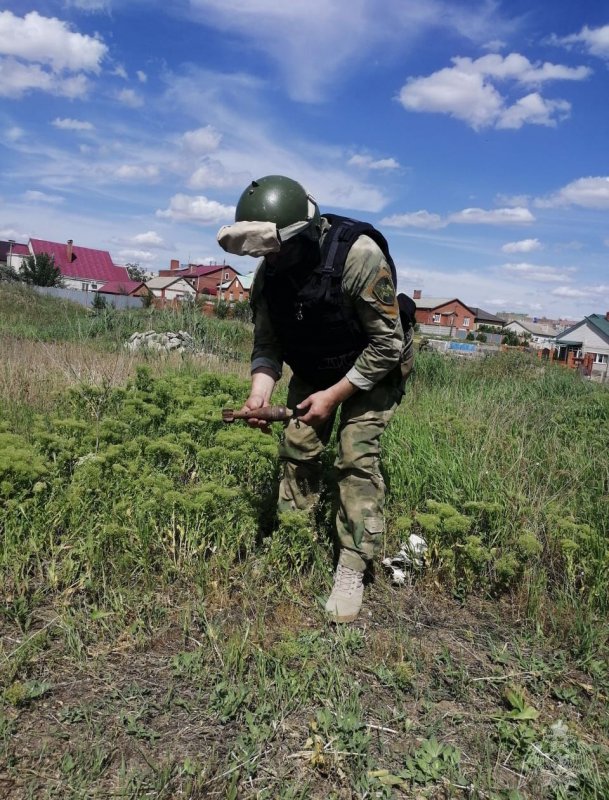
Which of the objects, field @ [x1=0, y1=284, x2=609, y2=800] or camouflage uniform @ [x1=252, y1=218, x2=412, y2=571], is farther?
camouflage uniform @ [x1=252, y1=218, x2=412, y2=571]

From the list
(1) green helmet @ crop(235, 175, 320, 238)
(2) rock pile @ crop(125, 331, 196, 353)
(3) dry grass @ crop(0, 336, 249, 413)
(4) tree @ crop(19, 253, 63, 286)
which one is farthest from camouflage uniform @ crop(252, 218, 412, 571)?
(4) tree @ crop(19, 253, 63, 286)

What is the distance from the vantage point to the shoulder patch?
7.70ft

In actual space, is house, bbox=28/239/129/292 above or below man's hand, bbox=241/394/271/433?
above

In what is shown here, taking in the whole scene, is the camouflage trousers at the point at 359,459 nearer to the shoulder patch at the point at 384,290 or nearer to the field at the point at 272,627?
the field at the point at 272,627

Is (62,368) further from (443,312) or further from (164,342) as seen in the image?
(443,312)

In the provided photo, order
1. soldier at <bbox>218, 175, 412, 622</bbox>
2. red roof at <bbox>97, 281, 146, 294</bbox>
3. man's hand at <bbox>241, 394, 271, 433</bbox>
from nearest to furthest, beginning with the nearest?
soldier at <bbox>218, 175, 412, 622</bbox>, man's hand at <bbox>241, 394, 271, 433</bbox>, red roof at <bbox>97, 281, 146, 294</bbox>

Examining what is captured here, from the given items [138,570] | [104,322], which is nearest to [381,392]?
[138,570]

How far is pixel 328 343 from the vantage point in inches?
99.7

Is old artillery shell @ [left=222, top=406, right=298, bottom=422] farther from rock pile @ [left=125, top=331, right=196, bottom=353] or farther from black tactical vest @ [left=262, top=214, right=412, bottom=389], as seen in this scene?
rock pile @ [left=125, top=331, right=196, bottom=353]

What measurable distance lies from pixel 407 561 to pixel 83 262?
201 ft

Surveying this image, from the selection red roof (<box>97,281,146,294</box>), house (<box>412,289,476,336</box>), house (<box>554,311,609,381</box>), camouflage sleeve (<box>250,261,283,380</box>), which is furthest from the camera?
house (<box>412,289,476,336</box>)

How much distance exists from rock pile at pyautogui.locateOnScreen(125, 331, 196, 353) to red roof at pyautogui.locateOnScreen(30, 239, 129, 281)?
52.1 meters

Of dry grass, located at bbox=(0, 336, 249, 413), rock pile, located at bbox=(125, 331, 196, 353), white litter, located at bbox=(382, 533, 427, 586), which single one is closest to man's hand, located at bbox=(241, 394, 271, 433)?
white litter, located at bbox=(382, 533, 427, 586)

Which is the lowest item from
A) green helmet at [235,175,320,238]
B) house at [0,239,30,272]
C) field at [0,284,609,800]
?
field at [0,284,609,800]
